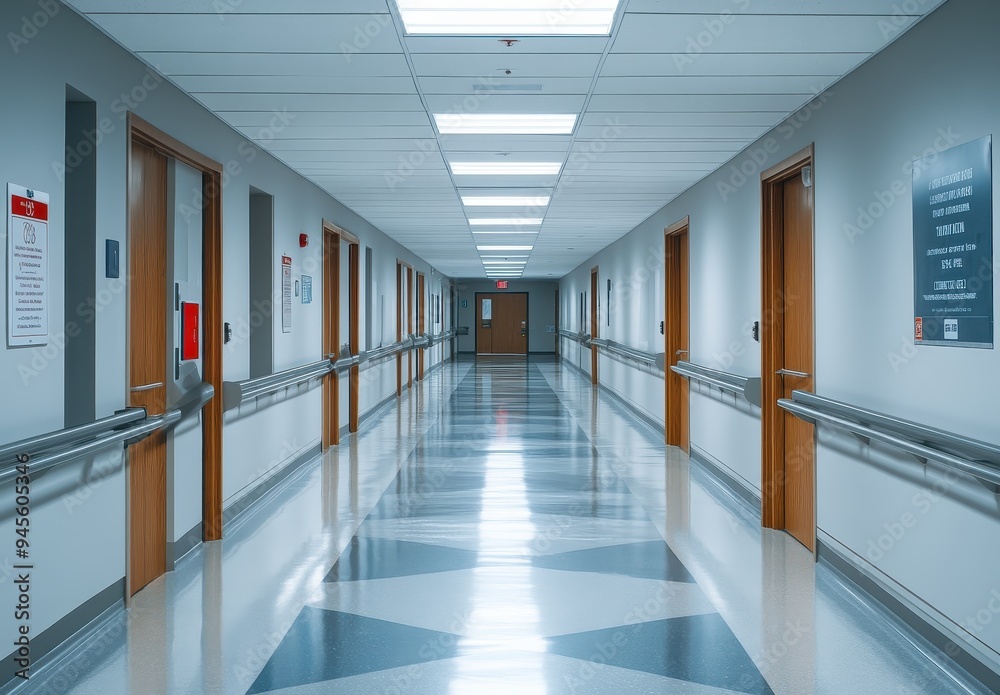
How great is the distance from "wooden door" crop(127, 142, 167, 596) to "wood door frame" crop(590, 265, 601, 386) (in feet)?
40.0

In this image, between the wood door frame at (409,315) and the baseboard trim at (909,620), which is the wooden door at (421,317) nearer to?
the wood door frame at (409,315)

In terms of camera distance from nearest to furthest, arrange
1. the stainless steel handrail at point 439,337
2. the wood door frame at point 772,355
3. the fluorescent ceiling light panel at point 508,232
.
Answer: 1. the wood door frame at point 772,355
2. the fluorescent ceiling light panel at point 508,232
3. the stainless steel handrail at point 439,337

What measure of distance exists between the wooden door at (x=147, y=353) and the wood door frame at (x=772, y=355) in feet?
12.1

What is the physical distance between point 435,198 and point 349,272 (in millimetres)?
1928

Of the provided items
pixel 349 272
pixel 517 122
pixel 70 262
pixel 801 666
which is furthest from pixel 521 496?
pixel 349 272

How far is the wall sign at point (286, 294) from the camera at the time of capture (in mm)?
6664

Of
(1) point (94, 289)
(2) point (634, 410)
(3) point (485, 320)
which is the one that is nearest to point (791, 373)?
(1) point (94, 289)

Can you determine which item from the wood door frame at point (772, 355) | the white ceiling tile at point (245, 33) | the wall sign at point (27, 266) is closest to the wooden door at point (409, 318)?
the wood door frame at point (772, 355)

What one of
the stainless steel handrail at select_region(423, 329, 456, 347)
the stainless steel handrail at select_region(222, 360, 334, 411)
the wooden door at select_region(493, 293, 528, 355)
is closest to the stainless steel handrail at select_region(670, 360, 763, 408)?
the stainless steel handrail at select_region(222, 360, 334, 411)

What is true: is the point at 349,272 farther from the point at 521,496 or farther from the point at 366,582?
the point at 366,582

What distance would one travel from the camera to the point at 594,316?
1678cm

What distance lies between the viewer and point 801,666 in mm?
3223

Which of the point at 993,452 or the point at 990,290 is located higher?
the point at 990,290

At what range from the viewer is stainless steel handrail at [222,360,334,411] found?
5273mm
